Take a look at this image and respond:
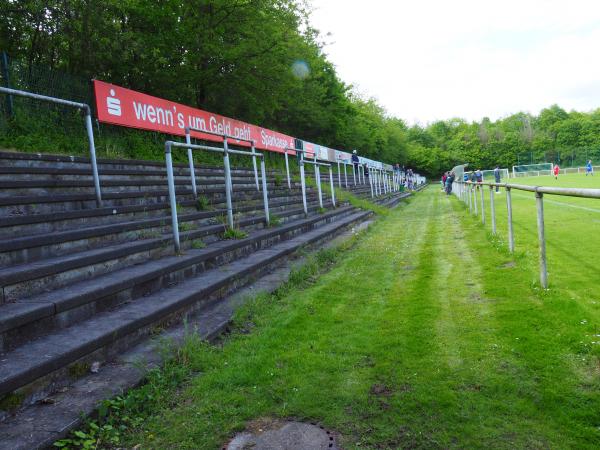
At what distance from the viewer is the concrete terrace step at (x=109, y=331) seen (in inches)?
89.6

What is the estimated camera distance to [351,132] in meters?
38.3

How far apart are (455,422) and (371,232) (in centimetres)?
825

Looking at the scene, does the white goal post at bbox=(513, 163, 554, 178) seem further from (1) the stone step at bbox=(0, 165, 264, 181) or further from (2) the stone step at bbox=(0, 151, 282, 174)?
(2) the stone step at bbox=(0, 151, 282, 174)

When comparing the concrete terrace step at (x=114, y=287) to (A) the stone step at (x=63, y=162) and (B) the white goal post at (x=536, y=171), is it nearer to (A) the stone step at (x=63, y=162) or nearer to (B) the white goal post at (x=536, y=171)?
(A) the stone step at (x=63, y=162)

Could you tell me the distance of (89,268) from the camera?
3.65 m

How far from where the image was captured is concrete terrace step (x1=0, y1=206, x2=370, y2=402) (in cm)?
228

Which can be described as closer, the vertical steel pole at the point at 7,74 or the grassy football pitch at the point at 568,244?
the grassy football pitch at the point at 568,244

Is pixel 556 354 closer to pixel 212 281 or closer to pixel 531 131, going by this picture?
pixel 212 281

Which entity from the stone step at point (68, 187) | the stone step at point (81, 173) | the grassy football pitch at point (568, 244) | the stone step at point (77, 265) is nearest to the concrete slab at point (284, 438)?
the stone step at point (77, 265)

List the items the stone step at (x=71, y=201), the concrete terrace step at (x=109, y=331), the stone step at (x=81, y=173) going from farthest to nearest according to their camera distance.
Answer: the stone step at (x=81, y=173), the stone step at (x=71, y=201), the concrete terrace step at (x=109, y=331)

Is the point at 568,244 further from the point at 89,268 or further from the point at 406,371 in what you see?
the point at 89,268

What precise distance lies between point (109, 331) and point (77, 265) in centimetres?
95

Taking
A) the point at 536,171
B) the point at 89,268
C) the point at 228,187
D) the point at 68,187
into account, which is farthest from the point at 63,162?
the point at 536,171

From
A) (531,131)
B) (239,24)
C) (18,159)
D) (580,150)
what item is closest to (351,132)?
(239,24)
